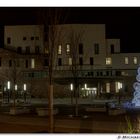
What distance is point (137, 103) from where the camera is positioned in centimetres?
2983

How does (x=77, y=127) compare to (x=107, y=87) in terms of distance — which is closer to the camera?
(x=77, y=127)

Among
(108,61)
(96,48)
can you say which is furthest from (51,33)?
(108,61)

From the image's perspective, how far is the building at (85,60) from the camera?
5766cm

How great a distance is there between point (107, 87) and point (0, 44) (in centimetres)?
1624

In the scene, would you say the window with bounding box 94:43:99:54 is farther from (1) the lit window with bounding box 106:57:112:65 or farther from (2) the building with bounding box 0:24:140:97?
(1) the lit window with bounding box 106:57:112:65

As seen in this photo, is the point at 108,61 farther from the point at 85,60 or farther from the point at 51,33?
the point at 51,33

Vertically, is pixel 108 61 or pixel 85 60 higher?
pixel 85 60

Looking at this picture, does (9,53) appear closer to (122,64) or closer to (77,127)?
(122,64)

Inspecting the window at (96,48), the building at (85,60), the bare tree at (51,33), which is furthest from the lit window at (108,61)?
the bare tree at (51,33)

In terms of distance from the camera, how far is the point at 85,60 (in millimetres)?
61656

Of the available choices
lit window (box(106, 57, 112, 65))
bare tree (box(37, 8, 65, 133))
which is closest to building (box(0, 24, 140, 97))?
lit window (box(106, 57, 112, 65))

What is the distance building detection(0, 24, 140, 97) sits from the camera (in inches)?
2270

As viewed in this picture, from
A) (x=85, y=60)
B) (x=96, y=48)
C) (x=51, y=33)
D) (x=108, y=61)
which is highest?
(x=96, y=48)

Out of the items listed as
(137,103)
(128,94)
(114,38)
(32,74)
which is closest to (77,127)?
(137,103)
